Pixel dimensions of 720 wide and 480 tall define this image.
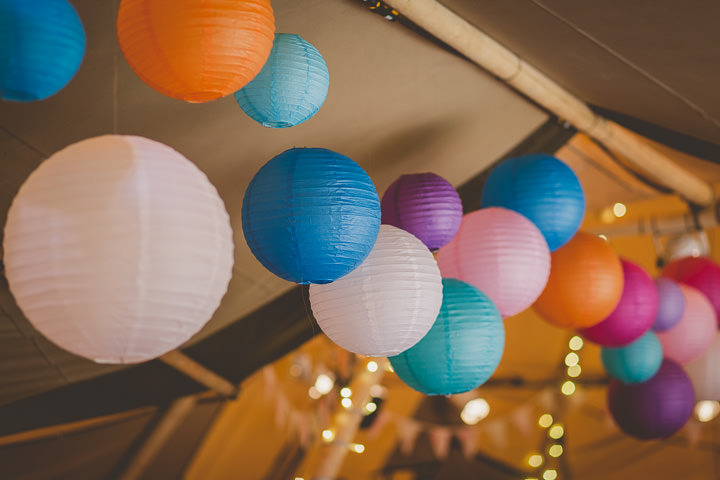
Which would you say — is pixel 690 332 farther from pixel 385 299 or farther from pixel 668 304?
pixel 385 299

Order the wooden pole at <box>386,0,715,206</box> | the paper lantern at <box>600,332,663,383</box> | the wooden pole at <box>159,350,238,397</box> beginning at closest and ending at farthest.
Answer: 1. the wooden pole at <box>386,0,715,206</box>
2. the wooden pole at <box>159,350,238,397</box>
3. the paper lantern at <box>600,332,663,383</box>

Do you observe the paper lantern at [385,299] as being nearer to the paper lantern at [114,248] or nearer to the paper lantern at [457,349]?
the paper lantern at [457,349]

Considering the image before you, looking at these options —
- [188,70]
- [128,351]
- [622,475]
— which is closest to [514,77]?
[188,70]

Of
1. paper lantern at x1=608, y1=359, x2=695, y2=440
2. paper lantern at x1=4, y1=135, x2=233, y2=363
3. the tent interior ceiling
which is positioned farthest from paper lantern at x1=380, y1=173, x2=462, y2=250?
paper lantern at x1=608, y1=359, x2=695, y2=440

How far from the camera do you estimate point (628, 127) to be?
2738mm

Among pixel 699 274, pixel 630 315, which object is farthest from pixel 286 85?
pixel 699 274

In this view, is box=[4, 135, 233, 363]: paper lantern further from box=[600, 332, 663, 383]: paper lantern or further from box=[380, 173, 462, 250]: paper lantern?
box=[600, 332, 663, 383]: paper lantern

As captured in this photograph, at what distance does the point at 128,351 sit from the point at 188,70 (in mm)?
542

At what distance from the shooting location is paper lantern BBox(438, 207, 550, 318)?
1.90 meters

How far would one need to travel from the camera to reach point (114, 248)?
3.19 feet

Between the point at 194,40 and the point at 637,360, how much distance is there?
2221 millimetres

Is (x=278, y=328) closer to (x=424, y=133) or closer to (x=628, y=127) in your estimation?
(x=424, y=133)

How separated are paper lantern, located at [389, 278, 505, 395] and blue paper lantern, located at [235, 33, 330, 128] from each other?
0.67m

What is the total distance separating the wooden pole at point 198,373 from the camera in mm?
2369
